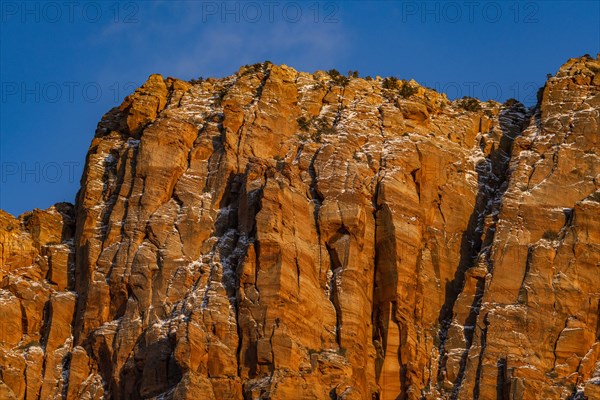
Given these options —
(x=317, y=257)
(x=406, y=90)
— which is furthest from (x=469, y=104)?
(x=317, y=257)

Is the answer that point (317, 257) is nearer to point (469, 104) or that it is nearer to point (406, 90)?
point (406, 90)

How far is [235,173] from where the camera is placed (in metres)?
134

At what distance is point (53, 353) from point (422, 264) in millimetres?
25170

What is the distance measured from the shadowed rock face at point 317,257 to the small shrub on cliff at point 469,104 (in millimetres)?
2027

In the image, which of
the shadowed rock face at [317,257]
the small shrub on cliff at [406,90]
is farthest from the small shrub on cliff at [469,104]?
the small shrub on cliff at [406,90]

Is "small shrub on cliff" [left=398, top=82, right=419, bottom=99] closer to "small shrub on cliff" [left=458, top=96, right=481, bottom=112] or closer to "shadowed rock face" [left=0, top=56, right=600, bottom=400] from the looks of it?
"shadowed rock face" [left=0, top=56, right=600, bottom=400]

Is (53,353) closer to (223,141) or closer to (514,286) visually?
(223,141)

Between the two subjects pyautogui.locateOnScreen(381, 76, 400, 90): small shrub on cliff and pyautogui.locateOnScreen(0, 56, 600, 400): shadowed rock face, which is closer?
pyautogui.locateOnScreen(0, 56, 600, 400): shadowed rock face

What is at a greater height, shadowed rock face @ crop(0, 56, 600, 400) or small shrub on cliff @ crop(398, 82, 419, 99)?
small shrub on cliff @ crop(398, 82, 419, 99)

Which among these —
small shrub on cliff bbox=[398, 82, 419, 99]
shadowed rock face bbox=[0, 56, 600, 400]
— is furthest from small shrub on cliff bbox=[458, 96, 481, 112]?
small shrub on cliff bbox=[398, 82, 419, 99]

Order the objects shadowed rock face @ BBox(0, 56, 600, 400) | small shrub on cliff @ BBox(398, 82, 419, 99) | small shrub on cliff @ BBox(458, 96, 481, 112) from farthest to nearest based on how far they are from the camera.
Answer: small shrub on cliff @ BBox(458, 96, 481, 112) → small shrub on cliff @ BBox(398, 82, 419, 99) → shadowed rock face @ BBox(0, 56, 600, 400)

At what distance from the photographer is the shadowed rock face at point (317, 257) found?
12019 centimetres

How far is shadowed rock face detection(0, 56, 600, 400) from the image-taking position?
120188mm

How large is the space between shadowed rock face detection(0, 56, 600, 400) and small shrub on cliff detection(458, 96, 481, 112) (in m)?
Result: 2.03
